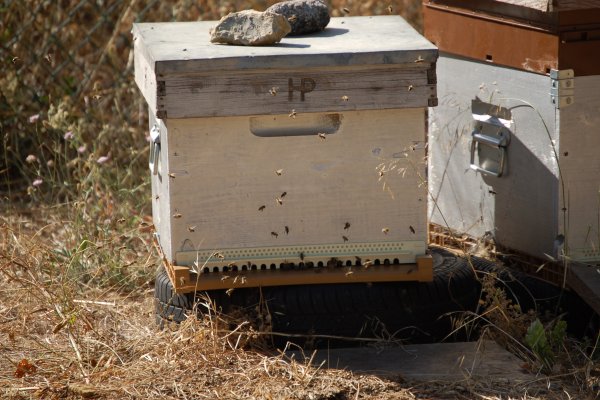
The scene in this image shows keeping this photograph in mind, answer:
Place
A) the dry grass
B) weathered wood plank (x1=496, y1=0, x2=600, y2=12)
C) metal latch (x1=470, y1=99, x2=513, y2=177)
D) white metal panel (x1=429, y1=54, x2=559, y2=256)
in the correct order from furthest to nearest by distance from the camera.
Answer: metal latch (x1=470, y1=99, x2=513, y2=177)
white metal panel (x1=429, y1=54, x2=559, y2=256)
weathered wood plank (x1=496, y1=0, x2=600, y2=12)
the dry grass

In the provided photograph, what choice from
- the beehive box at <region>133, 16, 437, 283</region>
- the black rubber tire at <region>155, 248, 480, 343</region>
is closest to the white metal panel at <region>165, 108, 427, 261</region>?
the beehive box at <region>133, 16, 437, 283</region>

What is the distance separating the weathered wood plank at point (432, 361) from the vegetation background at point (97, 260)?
77 mm

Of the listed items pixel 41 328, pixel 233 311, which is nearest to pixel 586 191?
pixel 233 311

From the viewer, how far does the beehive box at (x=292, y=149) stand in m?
3.17

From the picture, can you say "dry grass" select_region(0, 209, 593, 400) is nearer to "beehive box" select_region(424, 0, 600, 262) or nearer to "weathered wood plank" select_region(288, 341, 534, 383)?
"weathered wood plank" select_region(288, 341, 534, 383)

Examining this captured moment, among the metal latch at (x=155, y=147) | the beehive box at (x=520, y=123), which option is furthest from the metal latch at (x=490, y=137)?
the metal latch at (x=155, y=147)

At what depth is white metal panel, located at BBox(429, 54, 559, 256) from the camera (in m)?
Answer: 3.54

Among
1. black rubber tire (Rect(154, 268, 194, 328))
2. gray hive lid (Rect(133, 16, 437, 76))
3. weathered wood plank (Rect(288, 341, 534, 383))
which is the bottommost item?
weathered wood plank (Rect(288, 341, 534, 383))

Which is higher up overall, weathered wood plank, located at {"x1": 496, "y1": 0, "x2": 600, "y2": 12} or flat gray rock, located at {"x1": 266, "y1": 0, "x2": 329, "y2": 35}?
weathered wood plank, located at {"x1": 496, "y1": 0, "x2": 600, "y2": 12}

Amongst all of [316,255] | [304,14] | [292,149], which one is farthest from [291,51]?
[316,255]

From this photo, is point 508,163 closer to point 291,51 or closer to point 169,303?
point 291,51

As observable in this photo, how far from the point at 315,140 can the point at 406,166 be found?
307 mm

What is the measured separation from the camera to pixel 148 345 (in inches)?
134

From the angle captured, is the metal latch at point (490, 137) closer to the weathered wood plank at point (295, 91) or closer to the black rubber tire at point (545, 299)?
the black rubber tire at point (545, 299)
